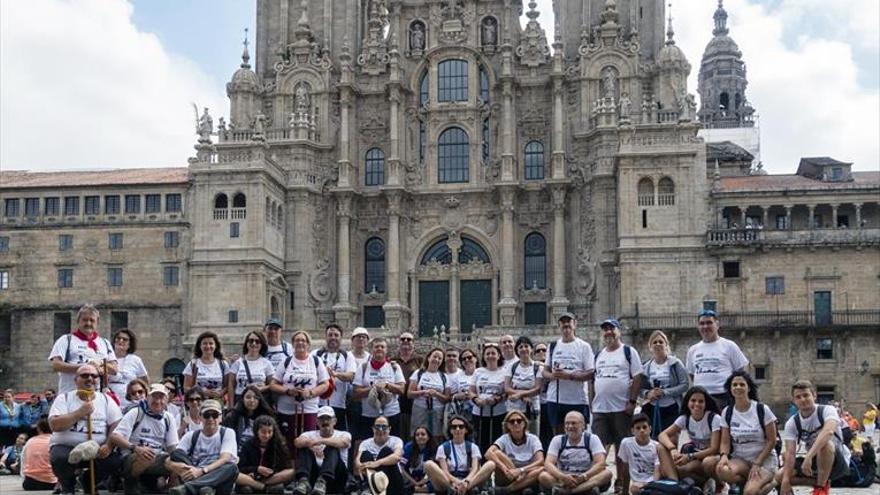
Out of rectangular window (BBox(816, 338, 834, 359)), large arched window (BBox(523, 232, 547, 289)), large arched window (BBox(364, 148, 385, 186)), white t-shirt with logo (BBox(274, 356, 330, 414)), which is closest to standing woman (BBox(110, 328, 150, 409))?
white t-shirt with logo (BBox(274, 356, 330, 414))

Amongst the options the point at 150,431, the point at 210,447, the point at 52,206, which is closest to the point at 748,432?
the point at 210,447

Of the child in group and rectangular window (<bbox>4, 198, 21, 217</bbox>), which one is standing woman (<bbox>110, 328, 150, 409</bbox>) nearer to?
the child in group

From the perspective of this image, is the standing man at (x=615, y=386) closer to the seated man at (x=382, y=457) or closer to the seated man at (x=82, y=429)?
the seated man at (x=382, y=457)

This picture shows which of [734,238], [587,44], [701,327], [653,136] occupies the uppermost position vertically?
[587,44]

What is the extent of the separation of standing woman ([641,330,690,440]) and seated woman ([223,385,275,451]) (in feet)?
21.5

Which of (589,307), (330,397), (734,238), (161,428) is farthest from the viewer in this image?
(589,307)

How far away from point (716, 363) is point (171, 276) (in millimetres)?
43396

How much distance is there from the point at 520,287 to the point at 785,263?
46.2 ft

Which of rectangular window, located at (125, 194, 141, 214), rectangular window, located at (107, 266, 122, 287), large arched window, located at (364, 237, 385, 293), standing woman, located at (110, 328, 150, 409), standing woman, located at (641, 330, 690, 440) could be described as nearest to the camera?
standing woman, located at (641, 330, 690, 440)

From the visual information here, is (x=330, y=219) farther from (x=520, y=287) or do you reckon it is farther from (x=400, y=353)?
(x=400, y=353)

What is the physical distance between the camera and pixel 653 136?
56.3 meters

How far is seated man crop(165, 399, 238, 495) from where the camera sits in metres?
17.8

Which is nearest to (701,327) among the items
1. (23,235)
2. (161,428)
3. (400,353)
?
(400,353)

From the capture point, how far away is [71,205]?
5962 cm
